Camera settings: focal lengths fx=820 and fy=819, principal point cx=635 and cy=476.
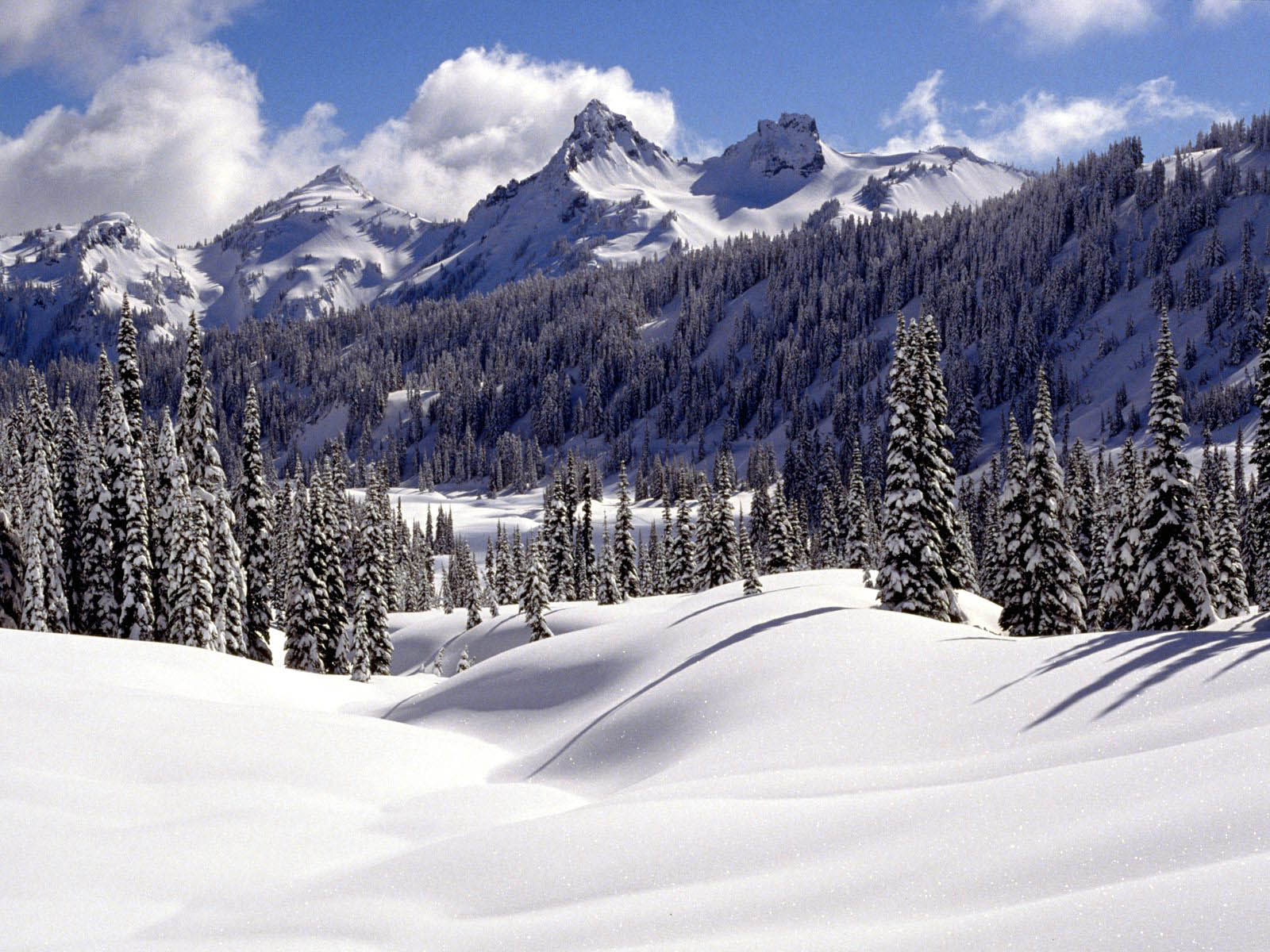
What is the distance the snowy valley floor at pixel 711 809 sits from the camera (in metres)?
7.23

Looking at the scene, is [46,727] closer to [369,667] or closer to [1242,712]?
[1242,712]

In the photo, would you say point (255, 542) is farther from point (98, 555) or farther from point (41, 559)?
point (41, 559)

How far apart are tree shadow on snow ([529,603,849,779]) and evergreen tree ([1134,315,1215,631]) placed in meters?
15.0

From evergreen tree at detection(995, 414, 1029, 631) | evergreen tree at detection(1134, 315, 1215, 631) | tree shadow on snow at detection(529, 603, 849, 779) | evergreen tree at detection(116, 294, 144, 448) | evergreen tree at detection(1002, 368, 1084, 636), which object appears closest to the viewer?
tree shadow on snow at detection(529, 603, 849, 779)

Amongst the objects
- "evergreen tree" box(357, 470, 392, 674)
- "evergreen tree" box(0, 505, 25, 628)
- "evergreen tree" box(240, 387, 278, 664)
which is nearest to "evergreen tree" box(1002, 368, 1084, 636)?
"evergreen tree" box(357, 470, 392, 674)

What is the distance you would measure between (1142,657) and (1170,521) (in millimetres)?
20781

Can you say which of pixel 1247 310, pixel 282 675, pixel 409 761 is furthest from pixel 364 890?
pixel 1247 310

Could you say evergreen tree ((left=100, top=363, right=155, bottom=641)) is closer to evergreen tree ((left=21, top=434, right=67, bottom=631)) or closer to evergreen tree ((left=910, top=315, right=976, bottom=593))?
evergreen tree ((left=21, top=434, right=67, bottom=631))

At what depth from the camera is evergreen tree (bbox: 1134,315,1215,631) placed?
3061 cm

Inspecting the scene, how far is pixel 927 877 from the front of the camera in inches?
303

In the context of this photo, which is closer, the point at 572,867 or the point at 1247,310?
the point at 572,867

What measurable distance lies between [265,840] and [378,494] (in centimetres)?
4501

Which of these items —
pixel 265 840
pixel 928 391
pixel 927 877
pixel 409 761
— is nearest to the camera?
pixel 927 877

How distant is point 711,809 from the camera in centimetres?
1061
